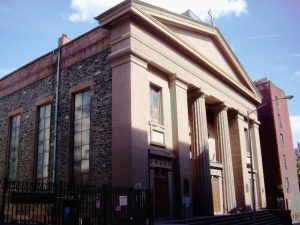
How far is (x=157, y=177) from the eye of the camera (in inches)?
660

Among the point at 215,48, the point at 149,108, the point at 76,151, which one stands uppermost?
the point at 215,48

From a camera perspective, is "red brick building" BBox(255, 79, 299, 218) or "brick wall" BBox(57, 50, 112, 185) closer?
"brick wall" BBox(57, 50, 112, 185)

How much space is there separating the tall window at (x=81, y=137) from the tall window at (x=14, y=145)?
634 cm

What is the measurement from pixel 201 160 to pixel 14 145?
12703mm

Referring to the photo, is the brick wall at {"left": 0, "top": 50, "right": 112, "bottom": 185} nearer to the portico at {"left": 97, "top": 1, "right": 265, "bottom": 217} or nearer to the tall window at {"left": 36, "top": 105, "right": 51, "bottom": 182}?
the tall window at {"left": 36, "top": 105, "right": 51, "bottom": 182}

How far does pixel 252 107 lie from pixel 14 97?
2022cm

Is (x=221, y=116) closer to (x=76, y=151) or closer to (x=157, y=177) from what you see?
(x=157, y=177)

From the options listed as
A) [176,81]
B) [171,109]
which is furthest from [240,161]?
[176,81]

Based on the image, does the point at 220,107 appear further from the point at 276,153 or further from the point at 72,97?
the point at 276,153

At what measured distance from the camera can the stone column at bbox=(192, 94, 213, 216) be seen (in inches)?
781

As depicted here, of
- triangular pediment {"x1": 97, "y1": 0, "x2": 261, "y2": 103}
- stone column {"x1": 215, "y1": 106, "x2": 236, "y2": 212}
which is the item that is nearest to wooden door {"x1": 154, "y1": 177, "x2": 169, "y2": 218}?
triangular pediment {"x1": 97, "y1": 0, "x2": 261, "y2": 103}

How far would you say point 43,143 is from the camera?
2055cm

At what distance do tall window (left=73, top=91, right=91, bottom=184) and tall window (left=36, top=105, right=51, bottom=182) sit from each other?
2.69m

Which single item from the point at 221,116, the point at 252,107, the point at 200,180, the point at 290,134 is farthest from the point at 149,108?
the point at 290,134
